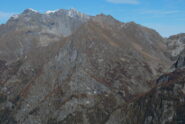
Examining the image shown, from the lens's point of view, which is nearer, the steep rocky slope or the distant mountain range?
the steep rocky slope

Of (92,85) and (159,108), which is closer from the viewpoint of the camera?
(159,108)

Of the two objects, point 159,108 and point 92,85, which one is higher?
point 92,85

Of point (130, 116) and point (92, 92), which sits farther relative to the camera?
point (92, 92)

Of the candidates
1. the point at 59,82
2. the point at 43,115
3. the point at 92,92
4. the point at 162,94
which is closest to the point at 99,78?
the point at 92,92

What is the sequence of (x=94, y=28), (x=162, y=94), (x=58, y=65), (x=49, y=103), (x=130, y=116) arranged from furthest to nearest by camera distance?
(x=94, y=28) → (x=58, y=65) → (x=49, y=103) → (x=130, y=116) → (x=162, y=94)

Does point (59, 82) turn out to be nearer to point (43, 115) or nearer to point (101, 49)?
point (43, 115)

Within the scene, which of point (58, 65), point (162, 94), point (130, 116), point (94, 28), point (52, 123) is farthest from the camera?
point (94, 28)


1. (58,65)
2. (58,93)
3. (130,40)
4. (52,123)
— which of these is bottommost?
(52,123)

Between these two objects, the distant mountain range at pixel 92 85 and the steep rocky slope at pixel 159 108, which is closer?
the steep rocky slope at pixel 159 108
